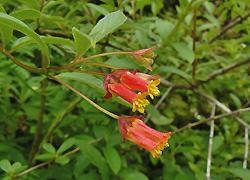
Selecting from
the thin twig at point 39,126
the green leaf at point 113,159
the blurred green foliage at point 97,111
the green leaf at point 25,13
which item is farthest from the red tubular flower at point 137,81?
the thin twig at point 39,126

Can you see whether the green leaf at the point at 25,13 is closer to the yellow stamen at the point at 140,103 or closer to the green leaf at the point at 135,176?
the yellow stamen at the point at 140,103

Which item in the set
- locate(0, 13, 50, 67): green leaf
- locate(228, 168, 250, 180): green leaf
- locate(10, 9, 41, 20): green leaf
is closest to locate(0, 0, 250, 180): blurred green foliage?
locate(228, 168, 250, 180): green leaf

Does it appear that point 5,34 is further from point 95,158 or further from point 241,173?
point 241,173

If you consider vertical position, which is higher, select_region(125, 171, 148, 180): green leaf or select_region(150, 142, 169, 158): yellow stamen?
select_region(150, 142, 169, 158): yellow stamen

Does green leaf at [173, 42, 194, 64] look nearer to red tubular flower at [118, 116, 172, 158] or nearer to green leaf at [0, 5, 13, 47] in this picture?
red tubular flower at [118, 116, 172, 158]

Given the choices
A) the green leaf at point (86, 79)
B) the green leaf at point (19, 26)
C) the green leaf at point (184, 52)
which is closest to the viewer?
the green leaf at point (19, 26)

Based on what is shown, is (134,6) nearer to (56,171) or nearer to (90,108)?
(90,108)

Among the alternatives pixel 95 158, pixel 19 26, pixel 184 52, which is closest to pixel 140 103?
pixel 19 26

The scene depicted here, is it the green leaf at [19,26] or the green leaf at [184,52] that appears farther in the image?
the green leaf at [184,52]
